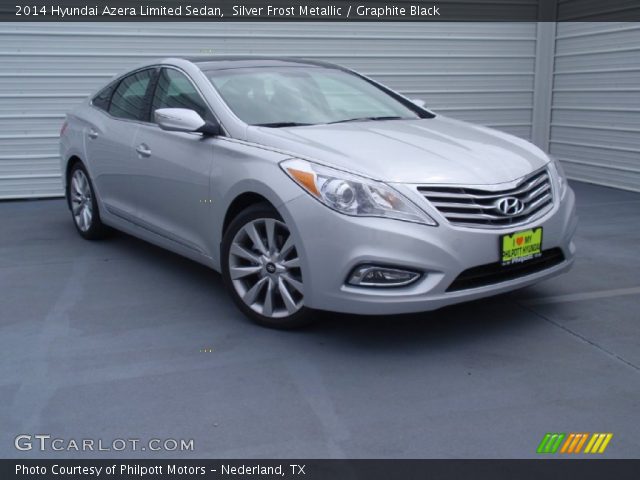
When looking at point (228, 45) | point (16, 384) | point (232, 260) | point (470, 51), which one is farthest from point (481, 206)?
point (470, 51)

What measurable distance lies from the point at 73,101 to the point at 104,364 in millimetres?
5543

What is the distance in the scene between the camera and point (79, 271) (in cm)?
541

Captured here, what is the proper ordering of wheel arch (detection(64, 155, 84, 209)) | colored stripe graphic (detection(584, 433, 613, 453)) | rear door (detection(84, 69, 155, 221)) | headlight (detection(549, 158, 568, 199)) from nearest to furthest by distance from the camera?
colored stripe graphic (detection(584, 433, 613, 453)) < headlight (detection(549, 158, 568, 199)) < rear door (detection(84, 69, 155, 221)) < wheel arch (detection(64, 155, 84, 209))

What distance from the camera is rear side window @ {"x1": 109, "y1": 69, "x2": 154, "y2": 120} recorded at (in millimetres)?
5273

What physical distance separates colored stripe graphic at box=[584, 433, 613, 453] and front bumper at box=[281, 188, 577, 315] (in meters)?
0.97

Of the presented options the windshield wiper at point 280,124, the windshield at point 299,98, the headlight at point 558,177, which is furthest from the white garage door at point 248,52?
the headlight at point 558,177

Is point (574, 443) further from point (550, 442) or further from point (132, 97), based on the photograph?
point (132, 97)

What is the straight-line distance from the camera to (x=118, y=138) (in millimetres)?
5352

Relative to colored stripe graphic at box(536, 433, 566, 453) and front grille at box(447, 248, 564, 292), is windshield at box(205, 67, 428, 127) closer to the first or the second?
front grille at box(447, 248, 564, 292)

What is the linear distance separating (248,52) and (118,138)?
3.85 m

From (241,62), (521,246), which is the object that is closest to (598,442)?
(521,246)

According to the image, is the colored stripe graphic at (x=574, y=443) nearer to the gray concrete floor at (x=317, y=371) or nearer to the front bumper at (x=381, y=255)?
the gray concrete floor at (x=317, y=371)

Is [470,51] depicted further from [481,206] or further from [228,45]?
[481,206]
